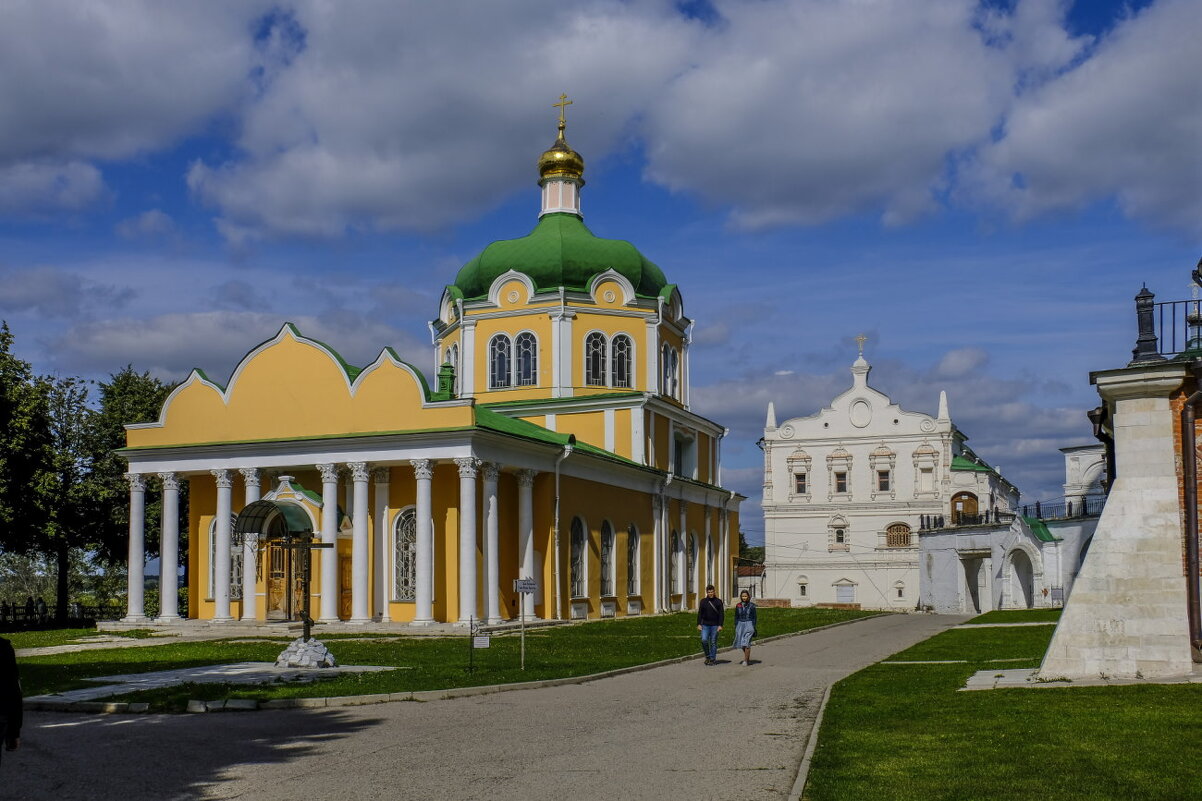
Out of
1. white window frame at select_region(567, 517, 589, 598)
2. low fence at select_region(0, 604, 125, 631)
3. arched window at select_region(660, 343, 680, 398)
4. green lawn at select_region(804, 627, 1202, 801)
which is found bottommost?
low fence at select_region(0, 604, 125, 631)

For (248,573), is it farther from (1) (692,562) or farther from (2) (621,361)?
(1) (692,562)

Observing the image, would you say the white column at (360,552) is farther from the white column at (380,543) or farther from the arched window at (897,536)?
the arched window at (897,536)

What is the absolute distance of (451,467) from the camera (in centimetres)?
3200

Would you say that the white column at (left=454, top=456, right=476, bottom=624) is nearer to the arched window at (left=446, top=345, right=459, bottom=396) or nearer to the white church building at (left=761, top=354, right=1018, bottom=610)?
the arched window at (left=446, top=345, right=459, bottom=396)

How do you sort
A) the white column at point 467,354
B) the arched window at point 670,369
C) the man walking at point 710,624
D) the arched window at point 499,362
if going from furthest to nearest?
the arched window at point 670,369
the white column at point 467,354
the arched window at point 499,362
the man walking at point 710,624

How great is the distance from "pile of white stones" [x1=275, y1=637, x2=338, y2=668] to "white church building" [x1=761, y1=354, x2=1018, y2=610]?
3909 centimetres

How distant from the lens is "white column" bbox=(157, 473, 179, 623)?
33.1 metres

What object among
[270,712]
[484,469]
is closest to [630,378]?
[484,469]

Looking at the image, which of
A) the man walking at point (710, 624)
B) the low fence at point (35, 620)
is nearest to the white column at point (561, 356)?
the low fence at point (35, 620)

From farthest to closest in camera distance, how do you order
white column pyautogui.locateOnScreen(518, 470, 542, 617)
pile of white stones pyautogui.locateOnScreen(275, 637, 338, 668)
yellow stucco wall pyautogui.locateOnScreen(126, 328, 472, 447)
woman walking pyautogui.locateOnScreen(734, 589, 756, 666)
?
white column pyautogui.locateOnScreen(518, 470, 542, 617) → yellow stucco wall pyautogui.locateOnScreen(126, 328, 472, 447) → woman walking pyautogui.locateOnScreen(734, 589, 756, 666) → pile of white stones pyautogui.locateOnScreen(275, 637, 338, 668)

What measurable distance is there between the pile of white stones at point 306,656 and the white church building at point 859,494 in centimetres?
3909

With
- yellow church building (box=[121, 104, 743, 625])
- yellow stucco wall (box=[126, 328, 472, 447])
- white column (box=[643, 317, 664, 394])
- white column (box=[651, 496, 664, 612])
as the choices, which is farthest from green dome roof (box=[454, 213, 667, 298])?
yellow stucco wall (box=[126, 328, 472, 447])

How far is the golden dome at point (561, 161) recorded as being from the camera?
44.7 metres

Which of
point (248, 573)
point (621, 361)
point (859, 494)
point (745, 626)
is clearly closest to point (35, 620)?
point (248, 573)
